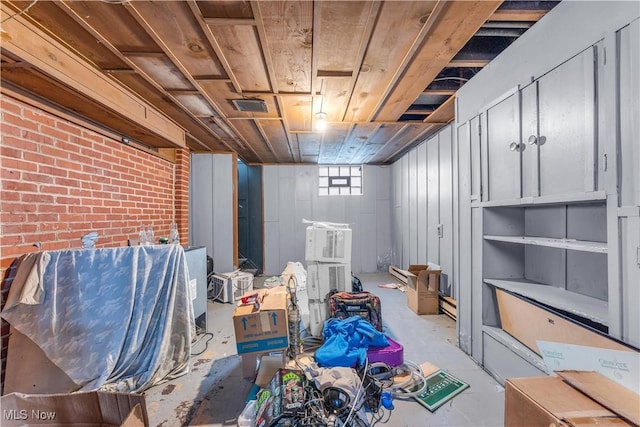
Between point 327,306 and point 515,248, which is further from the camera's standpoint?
point 327,306

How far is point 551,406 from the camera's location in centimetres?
109

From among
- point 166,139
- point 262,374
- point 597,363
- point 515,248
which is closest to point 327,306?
point 262,374

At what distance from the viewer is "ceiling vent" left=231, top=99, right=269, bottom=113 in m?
2.84

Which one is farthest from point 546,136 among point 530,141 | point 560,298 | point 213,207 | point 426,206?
point 213,207

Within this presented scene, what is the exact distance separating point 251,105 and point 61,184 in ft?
6.02

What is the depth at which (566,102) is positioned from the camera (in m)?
1.56

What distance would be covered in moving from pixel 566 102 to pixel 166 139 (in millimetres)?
3773

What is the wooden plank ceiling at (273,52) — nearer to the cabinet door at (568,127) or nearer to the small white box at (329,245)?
the cabinet door at (568,127)

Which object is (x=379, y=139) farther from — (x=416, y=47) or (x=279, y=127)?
(x=416, y=47)

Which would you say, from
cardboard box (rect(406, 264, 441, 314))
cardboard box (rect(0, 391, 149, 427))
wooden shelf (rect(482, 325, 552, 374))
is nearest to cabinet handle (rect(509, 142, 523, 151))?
wooden shelf (rect(482, 325, 552, 374))

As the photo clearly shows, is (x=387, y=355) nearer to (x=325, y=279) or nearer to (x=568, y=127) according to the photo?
(x=325, y=279)

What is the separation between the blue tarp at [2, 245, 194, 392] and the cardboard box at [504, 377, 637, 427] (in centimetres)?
239

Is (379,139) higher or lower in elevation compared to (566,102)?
higher

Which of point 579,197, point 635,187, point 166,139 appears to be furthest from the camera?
point 166,139
